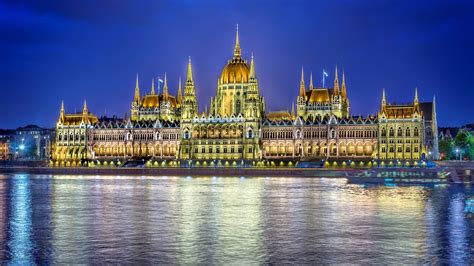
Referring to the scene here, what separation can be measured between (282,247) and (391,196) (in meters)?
27.3

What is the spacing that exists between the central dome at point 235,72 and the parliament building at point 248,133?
24 cm

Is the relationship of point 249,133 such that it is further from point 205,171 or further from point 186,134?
point 205,171

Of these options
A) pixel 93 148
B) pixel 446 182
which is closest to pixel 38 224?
pixel 446 182

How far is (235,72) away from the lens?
159125mm

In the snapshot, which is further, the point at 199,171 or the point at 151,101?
the point at 151,101

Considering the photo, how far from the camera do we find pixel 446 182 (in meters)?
69.6

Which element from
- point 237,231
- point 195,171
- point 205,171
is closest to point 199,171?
point 195,171

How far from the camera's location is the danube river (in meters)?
22.9

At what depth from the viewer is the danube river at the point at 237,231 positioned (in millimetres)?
22938

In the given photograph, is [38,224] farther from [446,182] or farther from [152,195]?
[446,182]

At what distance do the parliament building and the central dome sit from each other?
0.24m

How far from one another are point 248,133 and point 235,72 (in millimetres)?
20384

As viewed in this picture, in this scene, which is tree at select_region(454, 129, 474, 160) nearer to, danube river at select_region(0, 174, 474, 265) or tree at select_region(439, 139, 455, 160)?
tree at select_region(439, 139, 455, 160)

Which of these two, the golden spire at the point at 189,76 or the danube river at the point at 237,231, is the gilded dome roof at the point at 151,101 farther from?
the danube river at the point at 237,231
